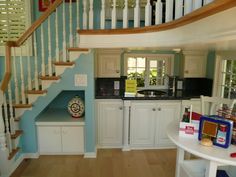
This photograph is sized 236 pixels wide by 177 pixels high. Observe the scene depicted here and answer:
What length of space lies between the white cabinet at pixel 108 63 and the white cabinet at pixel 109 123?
54 cm

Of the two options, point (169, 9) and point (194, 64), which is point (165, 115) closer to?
point (194, 64)

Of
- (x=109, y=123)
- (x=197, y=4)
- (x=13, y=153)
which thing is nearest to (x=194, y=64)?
(x=109, y=123)

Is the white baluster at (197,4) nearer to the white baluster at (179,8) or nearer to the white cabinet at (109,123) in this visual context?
the white baluster at (179,8)

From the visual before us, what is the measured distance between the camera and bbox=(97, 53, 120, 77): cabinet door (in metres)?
3.53

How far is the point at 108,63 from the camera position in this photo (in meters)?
3.56

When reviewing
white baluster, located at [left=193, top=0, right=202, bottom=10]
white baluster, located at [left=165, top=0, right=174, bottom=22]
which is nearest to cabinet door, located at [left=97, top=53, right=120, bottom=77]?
white baluster, located at [left=165, top=0, right=174, bottom=22]

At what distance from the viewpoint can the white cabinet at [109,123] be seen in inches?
131

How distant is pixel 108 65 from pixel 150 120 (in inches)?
45.4

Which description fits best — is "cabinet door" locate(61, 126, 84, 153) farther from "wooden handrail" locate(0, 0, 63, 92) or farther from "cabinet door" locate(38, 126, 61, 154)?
"wooden handrail" locate(0, 0, 63, 92)

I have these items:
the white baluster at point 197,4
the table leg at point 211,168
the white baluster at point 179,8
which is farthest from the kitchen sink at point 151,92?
the white baluster at point 197,4

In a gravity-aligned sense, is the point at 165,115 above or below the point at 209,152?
below

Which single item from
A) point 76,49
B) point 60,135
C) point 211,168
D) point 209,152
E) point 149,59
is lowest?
point 60,135

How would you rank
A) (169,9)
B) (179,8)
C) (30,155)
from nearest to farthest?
(179,8), (169,9), (30,155)

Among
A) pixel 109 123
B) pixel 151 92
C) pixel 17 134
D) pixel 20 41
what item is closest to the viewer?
pixel 20 41
